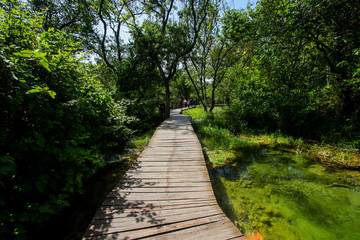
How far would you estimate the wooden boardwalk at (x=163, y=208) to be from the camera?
1.85m

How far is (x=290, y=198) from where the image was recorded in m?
3.34

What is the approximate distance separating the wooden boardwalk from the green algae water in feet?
3.22

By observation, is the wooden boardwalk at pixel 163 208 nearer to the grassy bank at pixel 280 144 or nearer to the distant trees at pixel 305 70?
the grassy bank at pixel 280 144

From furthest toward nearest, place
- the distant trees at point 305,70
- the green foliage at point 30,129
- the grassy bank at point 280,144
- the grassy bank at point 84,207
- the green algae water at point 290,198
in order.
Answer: the distant trees at point 305,70 → the grassy bank at point 280,144 → the green algae water at point 290,198 → the grassy bank at point 84,207 → the green foliage at point 30,129

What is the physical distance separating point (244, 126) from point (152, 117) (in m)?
6.99

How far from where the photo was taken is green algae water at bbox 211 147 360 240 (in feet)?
8.50

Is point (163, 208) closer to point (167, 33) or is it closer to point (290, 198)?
point (290, 198)

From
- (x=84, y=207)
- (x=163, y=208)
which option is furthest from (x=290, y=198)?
(x=84, y=207)

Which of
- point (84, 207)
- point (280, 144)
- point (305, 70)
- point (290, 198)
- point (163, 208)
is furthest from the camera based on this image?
point (305, 70)

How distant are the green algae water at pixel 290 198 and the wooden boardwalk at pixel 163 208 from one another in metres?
0.98

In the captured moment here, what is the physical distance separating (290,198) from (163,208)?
310 cm

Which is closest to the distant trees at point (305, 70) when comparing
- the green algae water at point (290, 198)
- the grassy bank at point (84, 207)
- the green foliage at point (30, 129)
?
the green algae water at point (290, 198)

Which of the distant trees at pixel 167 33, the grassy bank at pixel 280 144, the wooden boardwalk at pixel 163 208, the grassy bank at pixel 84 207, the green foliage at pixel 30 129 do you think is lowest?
the grassy bank at pixel 84 207

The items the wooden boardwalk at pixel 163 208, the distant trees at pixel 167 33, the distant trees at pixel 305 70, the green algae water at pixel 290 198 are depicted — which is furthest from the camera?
the distant trees at pixel 167 33
